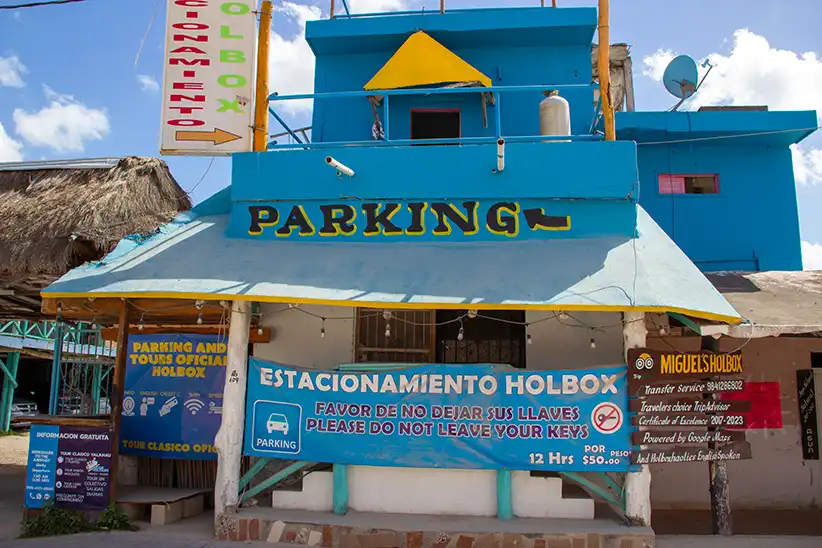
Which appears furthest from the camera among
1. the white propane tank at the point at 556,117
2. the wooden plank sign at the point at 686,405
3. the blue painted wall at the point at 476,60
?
the blue painted wall at the point at 476,60

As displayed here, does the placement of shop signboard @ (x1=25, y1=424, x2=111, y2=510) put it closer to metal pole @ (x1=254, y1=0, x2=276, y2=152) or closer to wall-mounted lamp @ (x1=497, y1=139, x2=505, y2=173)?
metal pole @ (x1=254, y1=0, x2=276, y2=152)

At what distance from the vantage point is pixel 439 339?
357 inches

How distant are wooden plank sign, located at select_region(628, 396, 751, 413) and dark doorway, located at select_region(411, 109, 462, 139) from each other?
231 inches

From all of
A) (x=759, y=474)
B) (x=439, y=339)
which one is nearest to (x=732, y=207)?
(x=759, y=474)

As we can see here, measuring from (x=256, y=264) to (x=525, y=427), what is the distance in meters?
3.57

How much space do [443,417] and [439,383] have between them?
1.24 feet

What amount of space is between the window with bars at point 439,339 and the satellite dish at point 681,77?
5.83 metres

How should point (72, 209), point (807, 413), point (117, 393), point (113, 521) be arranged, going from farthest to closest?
point (807, 413), point (72, 209), point (117, 393), point (113, 521)

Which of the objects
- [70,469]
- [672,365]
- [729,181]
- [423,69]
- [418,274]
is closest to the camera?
[672,365]

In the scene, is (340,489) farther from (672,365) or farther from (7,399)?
(7,399)

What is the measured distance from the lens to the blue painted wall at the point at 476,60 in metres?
10.9

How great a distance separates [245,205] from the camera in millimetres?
8430

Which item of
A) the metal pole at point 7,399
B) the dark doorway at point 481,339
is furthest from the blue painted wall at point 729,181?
the metal pole at point 7,399

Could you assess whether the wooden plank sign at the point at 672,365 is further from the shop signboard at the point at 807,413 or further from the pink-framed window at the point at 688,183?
the pink-framed window at the point at 688,183
